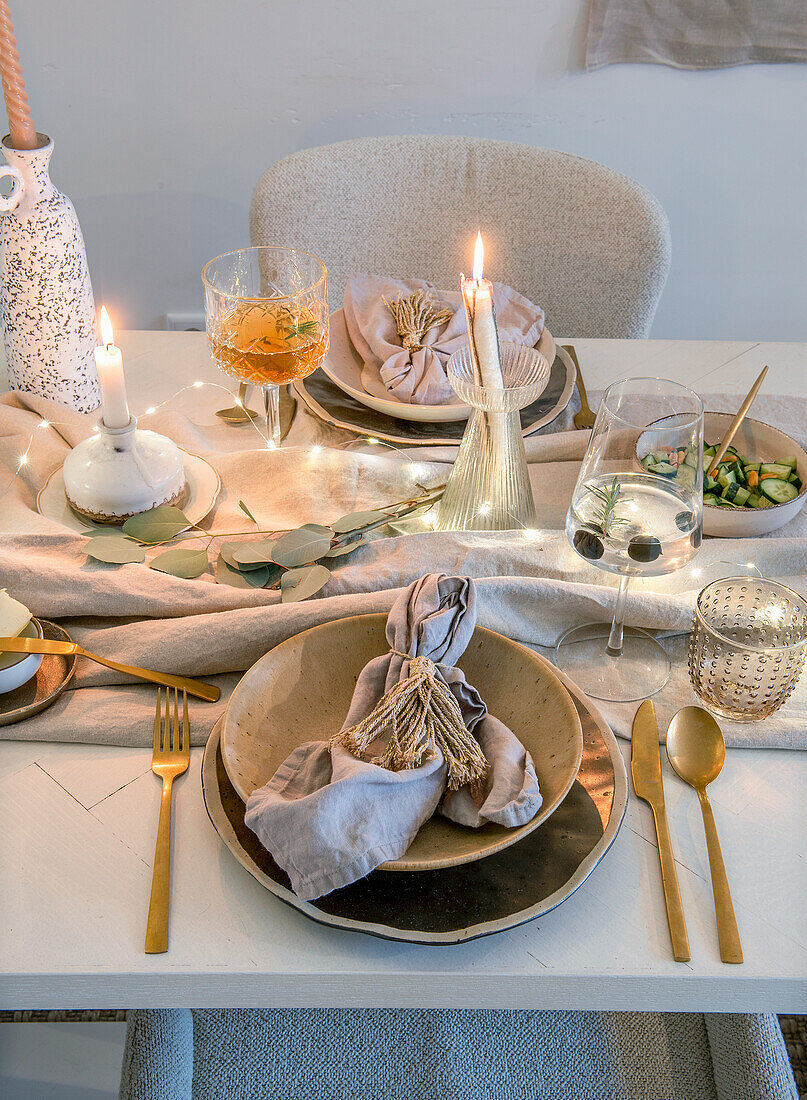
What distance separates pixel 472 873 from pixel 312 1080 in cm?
32

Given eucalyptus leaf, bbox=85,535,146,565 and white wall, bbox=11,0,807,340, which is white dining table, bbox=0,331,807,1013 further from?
white wall, bbox=11,0,807,340

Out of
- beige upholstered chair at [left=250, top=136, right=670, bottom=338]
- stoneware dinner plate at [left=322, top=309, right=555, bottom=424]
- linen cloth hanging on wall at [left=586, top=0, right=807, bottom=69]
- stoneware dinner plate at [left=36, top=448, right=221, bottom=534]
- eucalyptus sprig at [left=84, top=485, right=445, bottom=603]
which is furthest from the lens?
linen cloth hanging on wall at [left=586, top=0, right=807, bottom=69]

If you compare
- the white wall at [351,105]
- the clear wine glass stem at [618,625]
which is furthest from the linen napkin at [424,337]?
the white wall at [351,105]

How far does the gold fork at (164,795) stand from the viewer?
568 millimetres

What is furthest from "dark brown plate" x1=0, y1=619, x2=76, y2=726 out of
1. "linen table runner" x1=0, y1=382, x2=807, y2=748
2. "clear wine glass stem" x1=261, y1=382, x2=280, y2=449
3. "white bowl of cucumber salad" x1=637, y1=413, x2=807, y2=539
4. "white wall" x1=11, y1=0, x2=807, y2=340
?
"white wall" x1=11, y1=0, x2=807, y2=340

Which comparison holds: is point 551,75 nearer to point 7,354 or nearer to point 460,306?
point 460,306

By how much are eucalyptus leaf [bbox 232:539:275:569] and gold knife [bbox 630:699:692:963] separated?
1.11 ft

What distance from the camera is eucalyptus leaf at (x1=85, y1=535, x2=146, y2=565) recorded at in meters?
0.80

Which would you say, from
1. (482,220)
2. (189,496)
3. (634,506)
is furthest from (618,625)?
(482,220)

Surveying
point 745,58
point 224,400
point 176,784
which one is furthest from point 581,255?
point 176,784

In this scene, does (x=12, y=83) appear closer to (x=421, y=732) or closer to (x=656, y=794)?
(x=421, y=732)

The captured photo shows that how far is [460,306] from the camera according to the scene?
1.14 m

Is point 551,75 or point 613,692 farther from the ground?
point 551,75

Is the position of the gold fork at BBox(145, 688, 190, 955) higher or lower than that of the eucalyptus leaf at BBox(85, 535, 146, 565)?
lower
